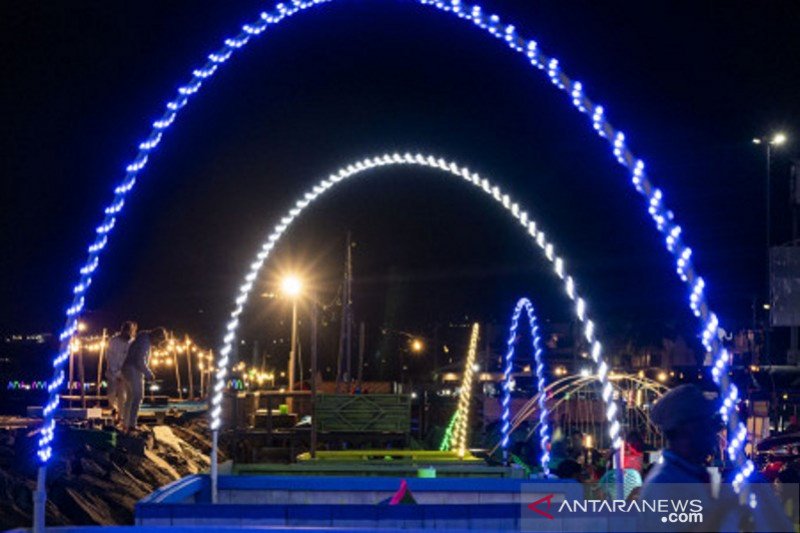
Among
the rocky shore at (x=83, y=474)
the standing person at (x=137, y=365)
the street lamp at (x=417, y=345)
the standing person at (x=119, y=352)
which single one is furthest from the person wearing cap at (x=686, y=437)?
the street lamp at (x=417, y=345)

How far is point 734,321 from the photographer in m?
49.8

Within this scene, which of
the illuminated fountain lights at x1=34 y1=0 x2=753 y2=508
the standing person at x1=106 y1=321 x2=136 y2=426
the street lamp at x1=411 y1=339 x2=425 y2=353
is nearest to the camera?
the illuminated fountain lights at x1=34 y1=0 x2=753 y2=508

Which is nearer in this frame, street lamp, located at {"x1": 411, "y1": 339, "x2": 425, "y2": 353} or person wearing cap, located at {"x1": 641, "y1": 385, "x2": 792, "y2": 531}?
person wearing cap, located at {"x1": 641, "y1": 385, "x2": 792, "y2": 531}

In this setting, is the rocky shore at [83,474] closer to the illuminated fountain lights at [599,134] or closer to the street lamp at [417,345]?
the illuminated fountain lights at [599,134]

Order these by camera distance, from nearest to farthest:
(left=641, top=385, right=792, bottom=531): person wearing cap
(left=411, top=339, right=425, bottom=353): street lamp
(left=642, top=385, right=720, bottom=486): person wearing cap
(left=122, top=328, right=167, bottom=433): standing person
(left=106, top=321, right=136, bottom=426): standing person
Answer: (left=641, top=385, right=792, bottom=531): person wearing cap → (left=642, top=385, right=720, bottom=486): person wearing cap → (left=122, top=328, right=167, bottom=433): standing person → (left=106, top=321, right=136, bottom=426): standing person → (left=411, top=339, right=425, bottom=353): street lamp

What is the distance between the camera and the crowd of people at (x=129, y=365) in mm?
17812

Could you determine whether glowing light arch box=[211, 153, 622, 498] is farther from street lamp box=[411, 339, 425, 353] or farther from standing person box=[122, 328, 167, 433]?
street lamp box=[411, 339, 425, 353]

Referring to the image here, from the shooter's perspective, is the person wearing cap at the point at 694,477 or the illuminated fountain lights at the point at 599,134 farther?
the illuminated fountain lights at the point at 599,134

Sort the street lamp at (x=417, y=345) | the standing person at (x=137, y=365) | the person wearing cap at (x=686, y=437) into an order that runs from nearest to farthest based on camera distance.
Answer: the person wearing cap at (x=686, y=437) → the standing person at (x=137, y=365) → the street lamp at (x=417, y=345)

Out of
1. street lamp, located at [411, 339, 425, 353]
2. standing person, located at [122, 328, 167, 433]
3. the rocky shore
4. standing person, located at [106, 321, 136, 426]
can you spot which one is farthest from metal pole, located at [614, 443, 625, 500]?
street lamp, located at [411, 339, 425, 353]

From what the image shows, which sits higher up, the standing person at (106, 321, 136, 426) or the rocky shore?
the standing person at (106, 321, 136, 426)

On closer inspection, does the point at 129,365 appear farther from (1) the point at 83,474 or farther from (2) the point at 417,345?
(2) the point at 417,345

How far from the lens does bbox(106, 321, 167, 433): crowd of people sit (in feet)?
58.4

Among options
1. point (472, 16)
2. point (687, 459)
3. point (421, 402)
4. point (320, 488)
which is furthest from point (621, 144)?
point (421, 402)
